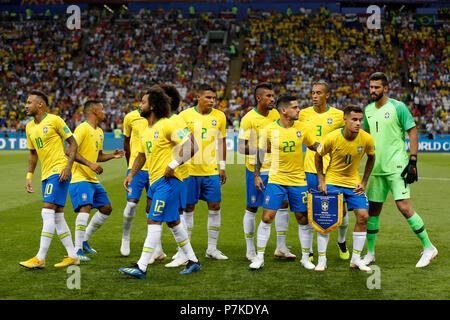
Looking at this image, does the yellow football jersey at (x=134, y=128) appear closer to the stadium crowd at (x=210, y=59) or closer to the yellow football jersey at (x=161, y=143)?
the yellow football jersey at (x=161, y=143)

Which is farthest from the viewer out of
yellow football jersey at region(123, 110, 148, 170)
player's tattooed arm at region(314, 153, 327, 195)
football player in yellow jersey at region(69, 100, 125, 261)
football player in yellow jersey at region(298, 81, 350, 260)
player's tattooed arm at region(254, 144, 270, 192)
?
yellow football jersey at region(123, 110, 148, 170)

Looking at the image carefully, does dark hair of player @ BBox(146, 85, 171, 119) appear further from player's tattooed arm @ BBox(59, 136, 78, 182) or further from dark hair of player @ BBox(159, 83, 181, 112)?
player's tattooed arm @ BBox(59, 136, 78, 182)

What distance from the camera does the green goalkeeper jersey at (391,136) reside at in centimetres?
685

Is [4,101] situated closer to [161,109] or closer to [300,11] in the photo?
[300,11]

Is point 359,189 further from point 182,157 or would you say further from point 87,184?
point 87,184

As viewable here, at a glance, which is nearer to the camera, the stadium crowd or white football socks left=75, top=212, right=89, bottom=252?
white football socks left=75, top=212, right=89, bottom=252

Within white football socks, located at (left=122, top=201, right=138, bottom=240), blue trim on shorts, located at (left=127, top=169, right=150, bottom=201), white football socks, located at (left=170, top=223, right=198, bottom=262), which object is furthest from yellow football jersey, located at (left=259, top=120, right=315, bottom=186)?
white football socks, located at (left=122, top=201, right=138, bottom=240)

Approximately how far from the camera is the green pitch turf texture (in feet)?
18.1

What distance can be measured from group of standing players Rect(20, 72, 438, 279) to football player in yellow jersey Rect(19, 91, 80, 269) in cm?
1

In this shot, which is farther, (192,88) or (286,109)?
(192,88)

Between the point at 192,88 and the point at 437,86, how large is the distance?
1749 cm

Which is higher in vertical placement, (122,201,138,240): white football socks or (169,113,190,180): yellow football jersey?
(169,113,190,180): yellow football jersey
